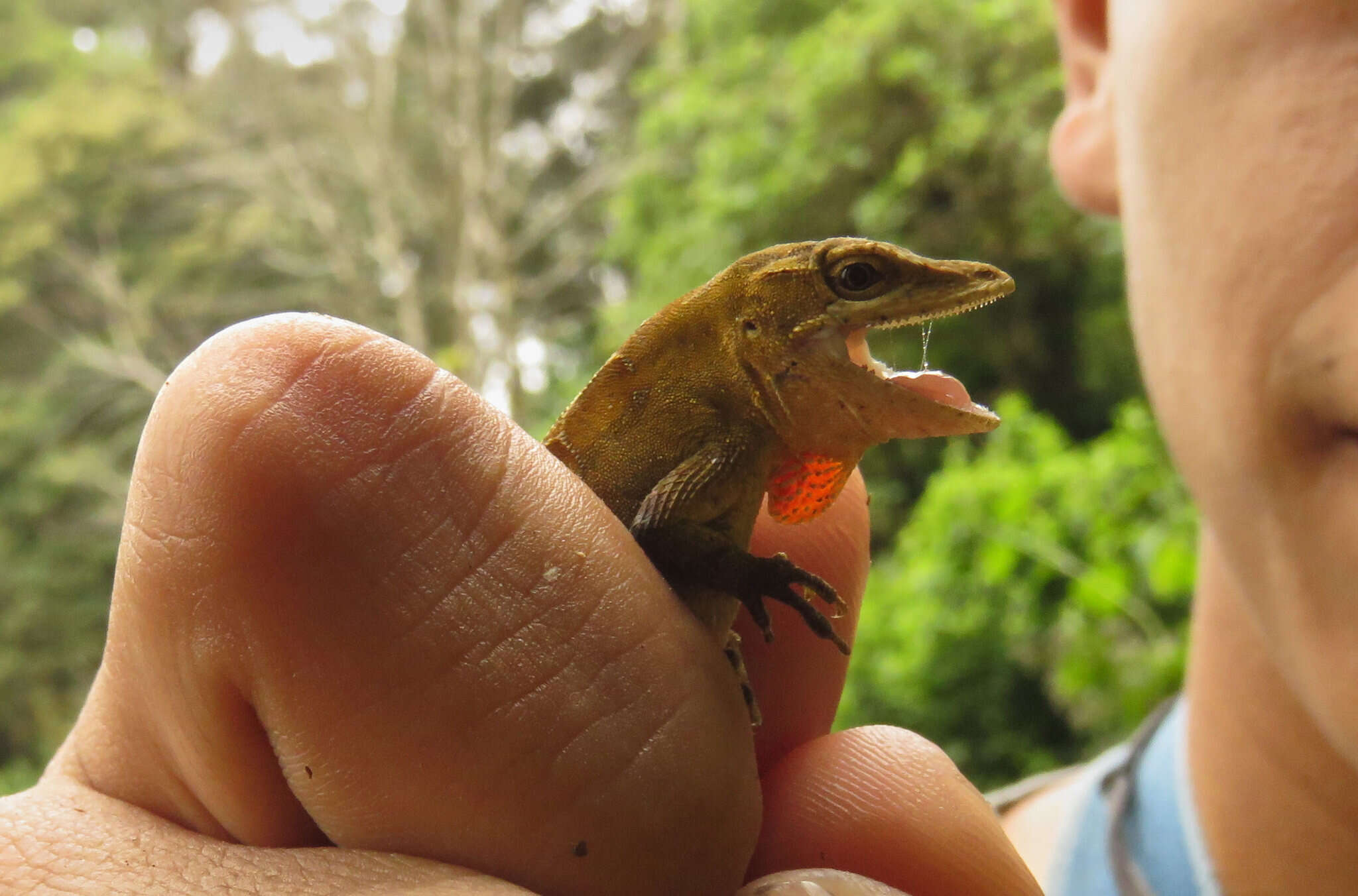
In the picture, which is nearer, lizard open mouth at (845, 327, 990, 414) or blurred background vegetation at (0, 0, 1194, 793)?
lizard open mouth at (845, 327, 990, 414)

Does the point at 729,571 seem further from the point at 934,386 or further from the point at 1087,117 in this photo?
the point at 1087,117

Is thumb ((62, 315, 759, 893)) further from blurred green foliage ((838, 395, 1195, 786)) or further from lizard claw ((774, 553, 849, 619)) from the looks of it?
blurred green foliage ((838, 395, 1195, 786))

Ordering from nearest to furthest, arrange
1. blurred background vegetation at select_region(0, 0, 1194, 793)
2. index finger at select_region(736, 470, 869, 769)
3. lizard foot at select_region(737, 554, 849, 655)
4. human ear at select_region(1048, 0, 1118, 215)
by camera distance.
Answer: lizard foot at select_region(737, 554, 849, 655) < index finger at select_region(736, 470, 869, 769) < human ear at select_region(1048, 0, 1118, 215) < blurred background vegetation at select_region(0, 0, 1194, 793)

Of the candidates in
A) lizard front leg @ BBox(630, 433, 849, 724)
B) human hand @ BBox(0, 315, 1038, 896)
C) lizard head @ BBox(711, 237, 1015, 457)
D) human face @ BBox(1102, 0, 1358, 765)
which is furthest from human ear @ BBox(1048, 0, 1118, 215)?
human hand @ BBox(0, 315, 1038, 896)

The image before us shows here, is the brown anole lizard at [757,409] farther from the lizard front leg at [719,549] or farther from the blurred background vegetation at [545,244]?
the blurred background vegetation at [545,244]

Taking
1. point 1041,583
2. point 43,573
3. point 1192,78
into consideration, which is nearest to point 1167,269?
point 1192,78

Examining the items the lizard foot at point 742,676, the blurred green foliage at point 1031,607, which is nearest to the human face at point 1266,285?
the lizard foot at point 742,676


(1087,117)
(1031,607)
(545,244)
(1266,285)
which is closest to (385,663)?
(1266,285)
